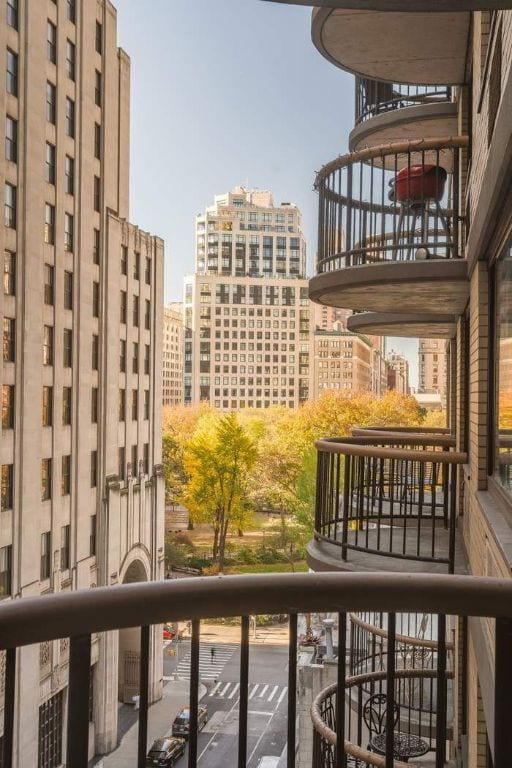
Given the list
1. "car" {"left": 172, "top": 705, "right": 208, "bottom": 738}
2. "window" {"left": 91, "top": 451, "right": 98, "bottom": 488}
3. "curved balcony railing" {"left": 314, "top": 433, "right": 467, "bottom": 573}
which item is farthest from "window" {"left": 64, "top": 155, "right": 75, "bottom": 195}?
"curved balcony railing" {"left": 314, "top": 433, "right": 467, "bottom": 573}

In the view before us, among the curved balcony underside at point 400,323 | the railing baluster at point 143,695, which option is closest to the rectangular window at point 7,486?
the curved balcony underside at point 400,323

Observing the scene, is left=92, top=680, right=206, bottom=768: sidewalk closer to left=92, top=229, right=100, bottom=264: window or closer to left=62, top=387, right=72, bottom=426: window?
left=62, top=387, right=72, bottom=426: window

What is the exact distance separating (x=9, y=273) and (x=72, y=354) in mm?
4798

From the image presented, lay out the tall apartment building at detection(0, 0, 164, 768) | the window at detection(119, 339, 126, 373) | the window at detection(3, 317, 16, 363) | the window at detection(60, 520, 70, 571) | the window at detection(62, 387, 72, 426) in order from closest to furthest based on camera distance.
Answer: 1. the window at detection(3, 317, 16, 363)
2. the tall apartment building at detection(0, 0, 164, 768)
3. the window at detection(60, 520, 70, 571)
4. the window at detection(62, 387, 72, 426)
5. the window at detection(119, 339, 126, 373)

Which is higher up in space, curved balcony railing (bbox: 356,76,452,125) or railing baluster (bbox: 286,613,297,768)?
curved balcony railing (bbox: 356,76,452,125)

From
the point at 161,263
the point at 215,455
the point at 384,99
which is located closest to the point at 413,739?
the point at 384,99

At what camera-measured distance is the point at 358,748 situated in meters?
5.01

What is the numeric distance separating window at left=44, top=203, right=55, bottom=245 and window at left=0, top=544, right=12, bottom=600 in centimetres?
1091

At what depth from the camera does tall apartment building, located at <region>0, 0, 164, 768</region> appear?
23172 millimetres

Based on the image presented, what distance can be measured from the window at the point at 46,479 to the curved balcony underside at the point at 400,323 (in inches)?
616

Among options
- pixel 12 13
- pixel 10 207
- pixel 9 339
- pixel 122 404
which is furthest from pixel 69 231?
pixel 122 404

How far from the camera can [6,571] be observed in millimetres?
22250

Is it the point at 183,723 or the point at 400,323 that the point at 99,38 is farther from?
the point at 183,723

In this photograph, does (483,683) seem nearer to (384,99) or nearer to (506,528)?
(506,528)
